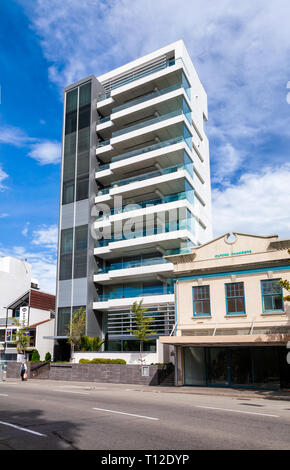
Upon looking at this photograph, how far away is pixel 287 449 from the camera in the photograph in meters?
7.56

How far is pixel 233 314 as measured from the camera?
24438 mm

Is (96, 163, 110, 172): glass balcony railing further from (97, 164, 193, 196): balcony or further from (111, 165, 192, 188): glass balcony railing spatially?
(111, 165, 192, 188): glass balcony railing

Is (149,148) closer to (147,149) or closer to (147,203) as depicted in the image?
(147,149)

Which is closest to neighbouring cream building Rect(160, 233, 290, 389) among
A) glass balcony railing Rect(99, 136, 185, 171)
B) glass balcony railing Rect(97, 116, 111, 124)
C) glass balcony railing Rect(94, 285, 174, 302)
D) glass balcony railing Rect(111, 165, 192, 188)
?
glass balcony railing Rect(94, 285, 174, 302)

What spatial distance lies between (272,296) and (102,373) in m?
14.8

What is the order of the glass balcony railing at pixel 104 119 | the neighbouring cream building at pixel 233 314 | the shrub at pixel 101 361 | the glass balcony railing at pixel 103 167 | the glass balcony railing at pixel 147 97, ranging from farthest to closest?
the glass balcony railing at pixel 104 119
the glass balcony railing at pixel 103 167
the glass balcony railing at pixel 147 97
the shrub at pixel 101 361
the neighbouring cream building at pixel 233 314

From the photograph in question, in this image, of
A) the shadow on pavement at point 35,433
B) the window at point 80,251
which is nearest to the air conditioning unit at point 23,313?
the window at point 80,251

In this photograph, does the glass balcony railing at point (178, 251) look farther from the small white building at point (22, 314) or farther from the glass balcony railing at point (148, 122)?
the small white building at point (22, 314)

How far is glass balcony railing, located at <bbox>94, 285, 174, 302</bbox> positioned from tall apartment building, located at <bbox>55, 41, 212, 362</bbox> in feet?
0.36

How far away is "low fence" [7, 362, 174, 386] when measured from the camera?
2842cm

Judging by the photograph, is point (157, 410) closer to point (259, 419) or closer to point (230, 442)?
point (259, 419)

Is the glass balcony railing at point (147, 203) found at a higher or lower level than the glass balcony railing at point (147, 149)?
lower

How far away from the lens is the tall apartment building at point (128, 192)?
132ft

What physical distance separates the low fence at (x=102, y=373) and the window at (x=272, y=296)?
29.8 ft
